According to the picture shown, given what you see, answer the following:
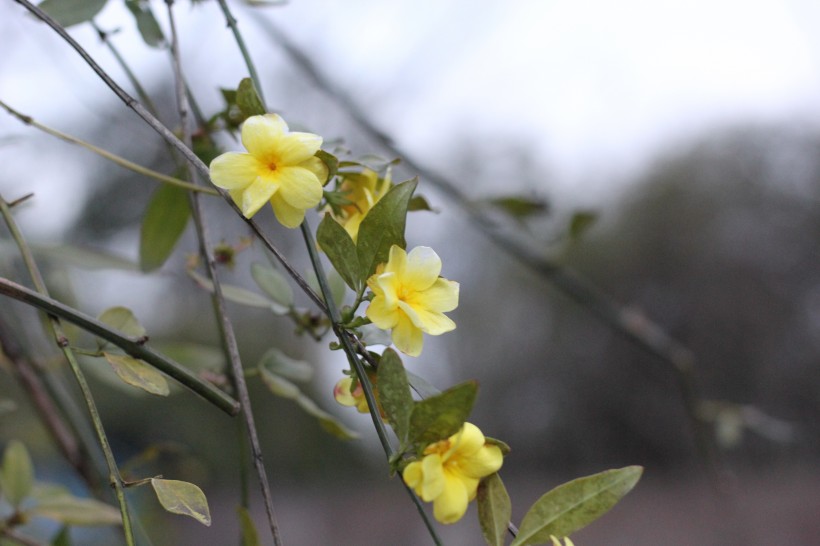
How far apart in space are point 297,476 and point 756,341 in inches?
165

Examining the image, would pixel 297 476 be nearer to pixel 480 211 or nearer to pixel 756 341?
pixel 756 341

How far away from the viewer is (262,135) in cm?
29

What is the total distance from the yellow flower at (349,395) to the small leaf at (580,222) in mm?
382

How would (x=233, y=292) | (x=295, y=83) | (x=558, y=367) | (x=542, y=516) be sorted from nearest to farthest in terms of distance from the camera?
(x=542, y=516), (x=233, y=292), (x=295, y=83), (x=558, y=367)

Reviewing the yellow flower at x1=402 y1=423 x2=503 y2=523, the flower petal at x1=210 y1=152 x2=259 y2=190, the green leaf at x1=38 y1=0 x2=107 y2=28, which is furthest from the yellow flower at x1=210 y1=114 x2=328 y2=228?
the green leaf at x1=38 y1=0 x2=107 y2=28

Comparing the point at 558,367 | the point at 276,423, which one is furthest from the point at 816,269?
the point at 276,423

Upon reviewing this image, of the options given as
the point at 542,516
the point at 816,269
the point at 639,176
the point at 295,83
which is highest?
the point at 639,176

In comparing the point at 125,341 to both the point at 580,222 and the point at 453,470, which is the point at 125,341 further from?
the point at 580,222

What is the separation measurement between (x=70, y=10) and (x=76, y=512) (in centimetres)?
36

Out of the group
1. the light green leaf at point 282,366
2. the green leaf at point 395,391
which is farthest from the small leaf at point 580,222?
the green leaf at point 395,391

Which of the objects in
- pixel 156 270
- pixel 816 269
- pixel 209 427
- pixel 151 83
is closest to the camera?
pixel 156 270

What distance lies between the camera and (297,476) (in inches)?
250

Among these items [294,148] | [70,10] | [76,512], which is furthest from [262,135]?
[76,512]

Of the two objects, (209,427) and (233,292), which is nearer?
(233,292)
